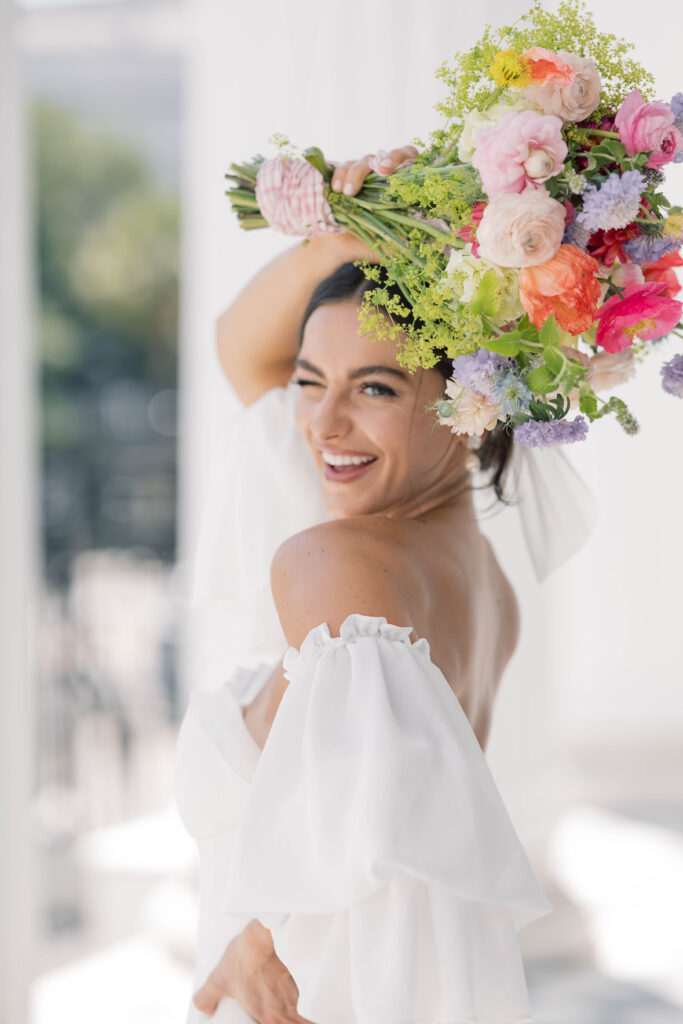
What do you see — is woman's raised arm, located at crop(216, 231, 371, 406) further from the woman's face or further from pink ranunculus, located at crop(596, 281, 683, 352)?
pink ranunculus, located at crop(596, 281, 683, 352)

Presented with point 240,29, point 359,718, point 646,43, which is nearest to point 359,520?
point 359,718

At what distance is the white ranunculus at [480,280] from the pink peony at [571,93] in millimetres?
154

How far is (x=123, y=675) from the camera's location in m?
5.75

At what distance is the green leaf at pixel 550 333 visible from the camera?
0.97 m

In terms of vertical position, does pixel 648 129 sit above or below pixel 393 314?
above

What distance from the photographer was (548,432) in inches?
39.7

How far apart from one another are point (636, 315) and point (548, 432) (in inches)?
5.9

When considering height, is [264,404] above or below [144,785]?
above

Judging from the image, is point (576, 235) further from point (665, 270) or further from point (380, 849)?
point (380, 849)

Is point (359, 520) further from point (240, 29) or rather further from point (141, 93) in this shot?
point (141, 93)

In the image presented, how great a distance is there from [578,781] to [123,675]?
2898 mm

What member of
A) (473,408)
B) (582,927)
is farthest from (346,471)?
(582,927)

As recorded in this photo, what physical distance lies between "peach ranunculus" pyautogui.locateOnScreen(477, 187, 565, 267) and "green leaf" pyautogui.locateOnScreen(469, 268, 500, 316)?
4 centimetres

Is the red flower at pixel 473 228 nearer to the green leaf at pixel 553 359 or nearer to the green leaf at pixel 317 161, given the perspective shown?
the green leaf at pixel 553 359
